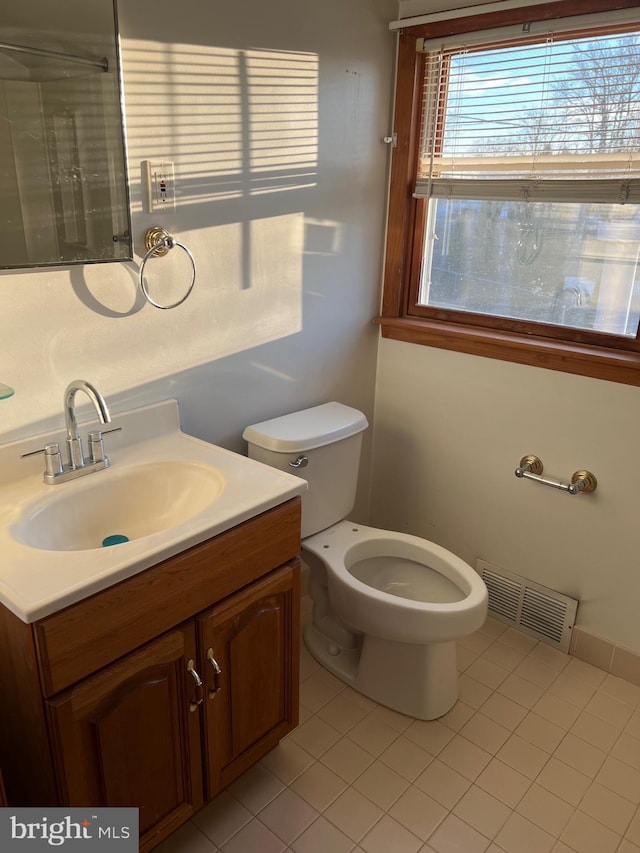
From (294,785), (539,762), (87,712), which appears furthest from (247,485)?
(539,762)

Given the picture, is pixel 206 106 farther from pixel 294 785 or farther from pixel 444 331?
pixel 294 785

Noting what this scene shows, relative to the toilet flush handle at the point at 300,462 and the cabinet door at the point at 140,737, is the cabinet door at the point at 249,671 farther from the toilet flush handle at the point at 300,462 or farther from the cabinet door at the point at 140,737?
the toilet flush handle at the point at 300,462

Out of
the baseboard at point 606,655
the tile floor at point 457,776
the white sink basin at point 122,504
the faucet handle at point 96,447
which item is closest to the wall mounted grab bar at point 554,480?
the baseboard at point 606,655

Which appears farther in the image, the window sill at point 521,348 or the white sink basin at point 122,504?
the window sill at point 521,348

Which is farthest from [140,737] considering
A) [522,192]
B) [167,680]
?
[522,192]

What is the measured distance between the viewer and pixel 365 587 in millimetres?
1940

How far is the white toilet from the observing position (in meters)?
1.89

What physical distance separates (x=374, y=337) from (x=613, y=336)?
0.84 meters

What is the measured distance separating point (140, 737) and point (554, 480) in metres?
1.48

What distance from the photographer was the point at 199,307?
1.87 meters

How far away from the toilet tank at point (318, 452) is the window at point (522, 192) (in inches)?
19.9

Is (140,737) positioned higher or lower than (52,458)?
lower

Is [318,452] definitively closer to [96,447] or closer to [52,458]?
[96,447]

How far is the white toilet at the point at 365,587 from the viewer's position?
6.19 feet
